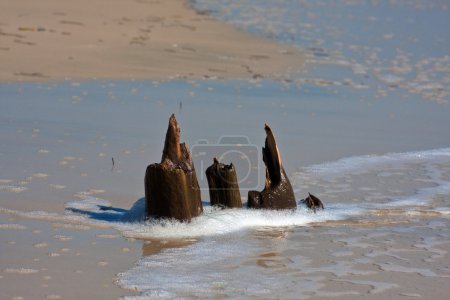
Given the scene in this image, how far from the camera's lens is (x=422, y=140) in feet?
31.6

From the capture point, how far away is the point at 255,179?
7766 millimetres

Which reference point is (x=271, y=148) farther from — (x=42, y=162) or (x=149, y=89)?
(x=149, y=89)

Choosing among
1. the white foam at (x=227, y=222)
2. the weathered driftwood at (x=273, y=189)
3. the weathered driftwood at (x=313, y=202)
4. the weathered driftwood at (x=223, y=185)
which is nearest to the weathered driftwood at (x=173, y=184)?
the white foam at (x=227, y=222)

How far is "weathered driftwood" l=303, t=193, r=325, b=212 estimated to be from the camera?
673 cm

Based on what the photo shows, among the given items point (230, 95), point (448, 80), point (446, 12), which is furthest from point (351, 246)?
point (446, 12)

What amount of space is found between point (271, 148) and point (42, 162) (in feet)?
7.16

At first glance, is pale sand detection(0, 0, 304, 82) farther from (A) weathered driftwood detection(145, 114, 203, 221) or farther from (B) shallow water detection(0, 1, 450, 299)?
(A) weathered driftwood detection(145, 114, 203, 221)

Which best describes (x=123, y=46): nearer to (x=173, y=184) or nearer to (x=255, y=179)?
(x=255, y=179)

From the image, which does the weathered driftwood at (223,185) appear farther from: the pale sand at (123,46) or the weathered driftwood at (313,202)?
the pale sand at (123,46)

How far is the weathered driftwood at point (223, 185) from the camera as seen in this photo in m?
6.37

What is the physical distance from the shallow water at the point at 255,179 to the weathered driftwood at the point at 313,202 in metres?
0.08

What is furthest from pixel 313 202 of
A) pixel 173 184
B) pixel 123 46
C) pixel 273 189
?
pixel 123 46

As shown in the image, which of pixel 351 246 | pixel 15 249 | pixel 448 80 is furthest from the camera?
pixel 448 80

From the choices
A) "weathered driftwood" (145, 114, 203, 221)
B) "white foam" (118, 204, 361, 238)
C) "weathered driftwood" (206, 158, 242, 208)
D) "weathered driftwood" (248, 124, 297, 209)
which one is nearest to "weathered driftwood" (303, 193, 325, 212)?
"white foam" (118, 204, 361, 238)
